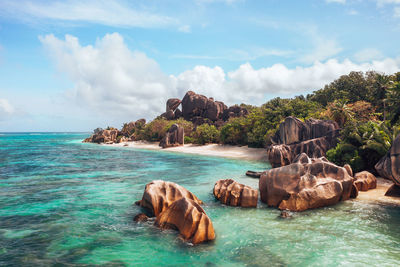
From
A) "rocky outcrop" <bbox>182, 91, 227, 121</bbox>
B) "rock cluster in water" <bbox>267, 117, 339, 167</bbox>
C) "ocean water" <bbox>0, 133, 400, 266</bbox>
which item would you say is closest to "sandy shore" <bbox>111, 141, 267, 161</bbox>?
"rock cluster in water" <bbox>267, 117, 339, 167</bbox>

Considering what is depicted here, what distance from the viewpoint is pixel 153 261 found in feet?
26.8

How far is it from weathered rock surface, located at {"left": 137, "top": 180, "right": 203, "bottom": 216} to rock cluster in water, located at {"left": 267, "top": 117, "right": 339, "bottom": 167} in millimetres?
16905

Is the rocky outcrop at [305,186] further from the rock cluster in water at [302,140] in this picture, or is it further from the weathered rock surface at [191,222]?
the rock cluster in water at [302,140]

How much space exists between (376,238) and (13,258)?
12.8m

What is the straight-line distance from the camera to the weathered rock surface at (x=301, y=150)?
976 inches

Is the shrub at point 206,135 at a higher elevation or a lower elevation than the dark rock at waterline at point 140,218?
higher

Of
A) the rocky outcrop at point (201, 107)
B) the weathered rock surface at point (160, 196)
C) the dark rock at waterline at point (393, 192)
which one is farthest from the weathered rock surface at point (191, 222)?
the rocky outcrop at point (201, 107)

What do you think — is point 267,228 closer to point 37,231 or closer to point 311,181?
→ point 311,181

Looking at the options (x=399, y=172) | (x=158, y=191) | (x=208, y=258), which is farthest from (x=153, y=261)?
(x=399, y=172)

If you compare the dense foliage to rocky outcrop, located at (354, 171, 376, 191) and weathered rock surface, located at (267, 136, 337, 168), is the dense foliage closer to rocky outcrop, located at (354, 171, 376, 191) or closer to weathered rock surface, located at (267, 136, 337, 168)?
weathered rock surface, located at (267, 136, 337, 168)

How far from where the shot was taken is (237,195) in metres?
13.7

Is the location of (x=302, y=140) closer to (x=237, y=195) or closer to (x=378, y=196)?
(x=378, y=196)

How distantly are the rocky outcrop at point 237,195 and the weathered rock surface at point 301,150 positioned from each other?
1384cm

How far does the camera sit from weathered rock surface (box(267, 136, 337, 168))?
24.8 meters
